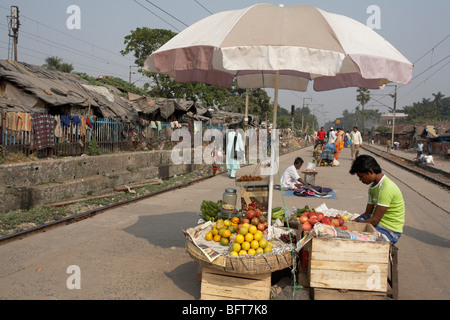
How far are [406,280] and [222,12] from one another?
4.32 meters

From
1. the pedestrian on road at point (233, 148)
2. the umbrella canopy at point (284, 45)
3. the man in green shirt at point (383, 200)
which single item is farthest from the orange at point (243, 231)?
the pedestrian on road at point (233, 148)

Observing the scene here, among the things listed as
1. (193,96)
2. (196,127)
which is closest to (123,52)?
(193,96)

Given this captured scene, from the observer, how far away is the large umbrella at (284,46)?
338cm

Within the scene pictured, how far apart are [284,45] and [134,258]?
378 cm

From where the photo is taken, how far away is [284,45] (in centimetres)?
337

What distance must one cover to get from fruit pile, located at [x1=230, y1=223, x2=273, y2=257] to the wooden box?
537 mm

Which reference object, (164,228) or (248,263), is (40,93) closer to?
(164,228)

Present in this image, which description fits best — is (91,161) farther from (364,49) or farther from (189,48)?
(364,49)

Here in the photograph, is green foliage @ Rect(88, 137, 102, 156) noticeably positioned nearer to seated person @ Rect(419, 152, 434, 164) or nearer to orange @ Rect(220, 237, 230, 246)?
orange @ Rect(220, 237, 230, 246)

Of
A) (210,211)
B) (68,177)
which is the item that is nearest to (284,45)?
(210,211)

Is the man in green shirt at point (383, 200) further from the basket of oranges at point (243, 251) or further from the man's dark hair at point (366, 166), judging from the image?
the basket of oranges at point (243, 251)

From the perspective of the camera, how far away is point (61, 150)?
1188 centimetres

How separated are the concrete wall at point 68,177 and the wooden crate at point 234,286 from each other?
6477mm

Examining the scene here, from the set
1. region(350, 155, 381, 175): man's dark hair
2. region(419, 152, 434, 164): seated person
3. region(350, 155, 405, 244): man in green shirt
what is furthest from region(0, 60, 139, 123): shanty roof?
region(419, 152, 434, 164): seated person
